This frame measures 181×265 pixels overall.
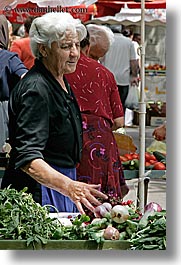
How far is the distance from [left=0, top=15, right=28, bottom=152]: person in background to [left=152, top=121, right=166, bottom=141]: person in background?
903mm

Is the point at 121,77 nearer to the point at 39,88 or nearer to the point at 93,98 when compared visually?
the point at 93,98

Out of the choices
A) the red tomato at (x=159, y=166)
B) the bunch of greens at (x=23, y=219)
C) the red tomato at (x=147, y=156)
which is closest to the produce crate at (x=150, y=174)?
the red tomato at (x=159, y=166)

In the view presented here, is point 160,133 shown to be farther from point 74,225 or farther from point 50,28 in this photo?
point 50,28

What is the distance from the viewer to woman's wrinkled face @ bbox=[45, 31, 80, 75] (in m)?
4.40

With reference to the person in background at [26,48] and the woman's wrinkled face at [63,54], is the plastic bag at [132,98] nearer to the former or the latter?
the woman's wrinkled face at [63,54]

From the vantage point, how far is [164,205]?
15.1ft

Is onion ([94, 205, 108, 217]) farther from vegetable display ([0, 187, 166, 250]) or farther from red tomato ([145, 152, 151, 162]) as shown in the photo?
red tomato ([145, 152, 151, 162])

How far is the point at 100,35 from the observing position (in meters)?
4.70

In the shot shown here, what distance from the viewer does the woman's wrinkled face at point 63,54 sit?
173 inches

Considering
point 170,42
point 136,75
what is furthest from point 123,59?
point 170,42

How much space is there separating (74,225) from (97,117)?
0.60 m

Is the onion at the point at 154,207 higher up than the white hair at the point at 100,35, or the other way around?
the white hair at the point at 100,35

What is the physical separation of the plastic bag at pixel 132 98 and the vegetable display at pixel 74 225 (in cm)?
69

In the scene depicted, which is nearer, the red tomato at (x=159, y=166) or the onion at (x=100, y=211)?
the onion at (x=100, y=211)
